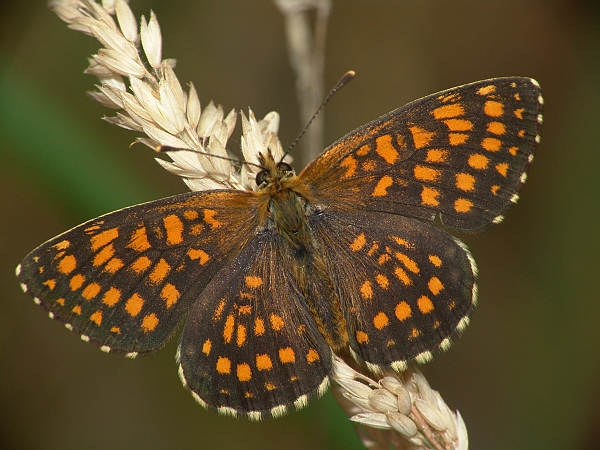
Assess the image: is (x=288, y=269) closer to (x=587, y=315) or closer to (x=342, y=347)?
(x=342, y=347)

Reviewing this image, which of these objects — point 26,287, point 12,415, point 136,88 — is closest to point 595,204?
point 136,88

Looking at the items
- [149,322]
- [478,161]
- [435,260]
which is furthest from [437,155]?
[149,322]

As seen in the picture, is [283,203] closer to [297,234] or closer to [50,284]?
[297,234]

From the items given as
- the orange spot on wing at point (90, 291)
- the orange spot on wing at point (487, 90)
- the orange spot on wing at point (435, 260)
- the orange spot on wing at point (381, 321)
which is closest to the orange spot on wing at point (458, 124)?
the orange spot on wing at point (487, 90)

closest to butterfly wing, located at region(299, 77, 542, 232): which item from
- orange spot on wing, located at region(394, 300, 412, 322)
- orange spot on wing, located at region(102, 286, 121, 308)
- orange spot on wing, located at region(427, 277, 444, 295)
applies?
orange spot on wing, located at region(427, 277, 444, 295)

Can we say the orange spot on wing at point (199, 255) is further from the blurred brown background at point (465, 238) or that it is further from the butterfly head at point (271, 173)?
the blurred brown background at point (465, 238)

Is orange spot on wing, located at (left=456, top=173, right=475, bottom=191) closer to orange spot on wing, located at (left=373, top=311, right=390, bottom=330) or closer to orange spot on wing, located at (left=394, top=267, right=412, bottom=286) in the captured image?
orange spot on wing, located at (left=394, top=267, right=412, bottom=286)

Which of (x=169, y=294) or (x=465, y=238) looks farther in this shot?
(x=465, y=238)
